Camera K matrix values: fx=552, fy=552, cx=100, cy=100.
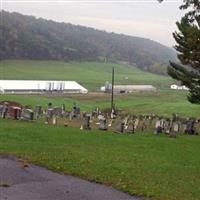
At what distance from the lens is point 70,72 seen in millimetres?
165000

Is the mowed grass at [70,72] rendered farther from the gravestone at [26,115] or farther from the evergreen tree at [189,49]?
the gravestone at [26,115]

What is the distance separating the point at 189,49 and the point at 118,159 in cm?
2172

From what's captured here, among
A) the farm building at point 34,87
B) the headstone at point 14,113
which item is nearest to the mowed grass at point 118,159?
the headstone at point 14,113

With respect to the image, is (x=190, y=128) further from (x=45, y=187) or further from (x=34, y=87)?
(x=34, y=87)

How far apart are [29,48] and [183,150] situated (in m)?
168

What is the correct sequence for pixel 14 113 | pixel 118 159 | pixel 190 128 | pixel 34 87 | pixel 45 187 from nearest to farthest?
pixel 45 187 → pixel 118 159 → pixel 14 113 → pixel 190 128 → pixel 34 87

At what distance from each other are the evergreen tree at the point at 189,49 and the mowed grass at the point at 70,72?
3169 inches

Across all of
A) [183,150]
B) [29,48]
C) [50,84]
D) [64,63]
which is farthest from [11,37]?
[183,150]

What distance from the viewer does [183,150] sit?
72.0 feet

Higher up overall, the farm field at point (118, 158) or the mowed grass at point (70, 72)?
the mowed grass at point (70, 72)

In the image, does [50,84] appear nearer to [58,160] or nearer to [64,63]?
[64,63]

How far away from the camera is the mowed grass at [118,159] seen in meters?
13.1

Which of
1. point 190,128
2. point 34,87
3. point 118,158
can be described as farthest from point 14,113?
point 34,87

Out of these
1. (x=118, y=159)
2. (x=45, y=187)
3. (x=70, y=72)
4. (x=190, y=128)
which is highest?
(x=70, y=72)
